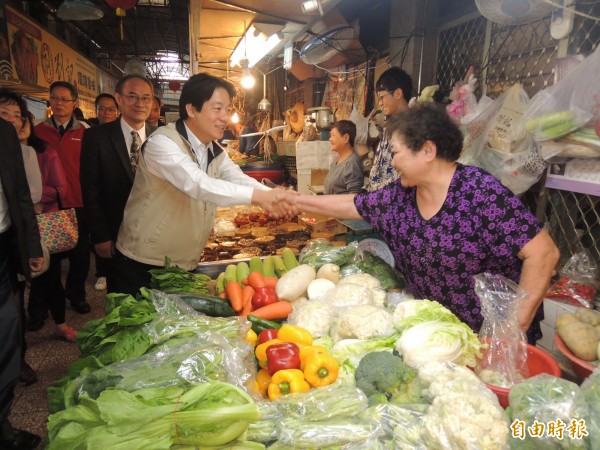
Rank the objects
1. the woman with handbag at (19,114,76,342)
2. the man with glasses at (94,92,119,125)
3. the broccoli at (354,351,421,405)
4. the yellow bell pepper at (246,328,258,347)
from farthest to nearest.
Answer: the man with glasses at (94,92,119,125) < the woman with handbag at (19,114,76,342) < the yellow bell pepper at (246,328,258,347) < the broccoli at (354,351,421,405)

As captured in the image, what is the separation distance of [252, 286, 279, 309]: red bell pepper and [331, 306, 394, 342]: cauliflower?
1.89ft

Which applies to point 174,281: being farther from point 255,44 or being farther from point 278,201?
point 255,44

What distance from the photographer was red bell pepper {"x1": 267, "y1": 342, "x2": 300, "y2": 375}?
1.67m

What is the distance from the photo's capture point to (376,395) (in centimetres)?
Answer: 149

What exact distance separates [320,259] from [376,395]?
1481 millimetres

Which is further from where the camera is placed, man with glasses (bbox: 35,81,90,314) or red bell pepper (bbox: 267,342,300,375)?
man with glasses (bbox: 35,81,90,314)

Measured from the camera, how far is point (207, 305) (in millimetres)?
A: 2400

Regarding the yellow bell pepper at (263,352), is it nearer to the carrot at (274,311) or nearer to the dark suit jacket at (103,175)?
the carrot at (274,311)

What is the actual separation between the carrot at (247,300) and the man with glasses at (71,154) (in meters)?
3.24

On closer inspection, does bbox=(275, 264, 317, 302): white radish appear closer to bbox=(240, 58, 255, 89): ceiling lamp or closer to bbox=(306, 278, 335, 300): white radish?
bbox=(306, 278, 335, 300): white radish

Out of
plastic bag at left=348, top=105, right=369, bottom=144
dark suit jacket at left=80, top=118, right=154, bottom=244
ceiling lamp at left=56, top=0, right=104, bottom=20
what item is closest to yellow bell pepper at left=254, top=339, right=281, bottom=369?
dark suit jacket at left=80, top=118, right=154, bottom=244

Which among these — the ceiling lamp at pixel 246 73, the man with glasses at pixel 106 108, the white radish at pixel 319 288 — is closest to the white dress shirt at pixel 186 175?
the white radish at pixel 319 288

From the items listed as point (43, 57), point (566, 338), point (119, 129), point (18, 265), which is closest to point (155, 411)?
point (566, 338)

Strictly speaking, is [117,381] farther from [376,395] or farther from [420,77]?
[420,77]
